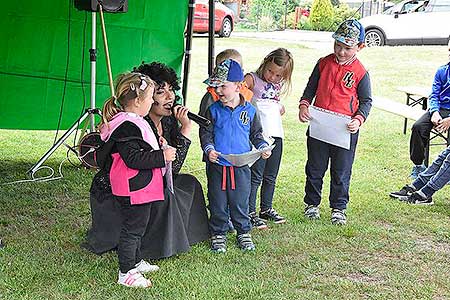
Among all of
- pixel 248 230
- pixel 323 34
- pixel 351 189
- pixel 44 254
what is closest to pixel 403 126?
pixel 351 189

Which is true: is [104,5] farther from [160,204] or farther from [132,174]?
[132,174]

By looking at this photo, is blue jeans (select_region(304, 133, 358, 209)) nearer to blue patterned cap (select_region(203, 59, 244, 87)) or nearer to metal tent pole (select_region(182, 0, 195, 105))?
blue patterned cap (select_region(203, 59, 244, 87))

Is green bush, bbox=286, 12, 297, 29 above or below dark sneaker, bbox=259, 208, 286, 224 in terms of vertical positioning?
above

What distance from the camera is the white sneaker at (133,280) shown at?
3.44 metres

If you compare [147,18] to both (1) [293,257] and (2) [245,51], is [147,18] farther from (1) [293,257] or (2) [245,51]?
(2) [245,51]

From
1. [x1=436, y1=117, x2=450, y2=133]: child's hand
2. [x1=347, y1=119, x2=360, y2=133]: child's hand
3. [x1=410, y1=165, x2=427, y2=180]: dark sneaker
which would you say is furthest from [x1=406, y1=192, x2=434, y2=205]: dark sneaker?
[x1=347, y1=119, x2=360, y2=133]: child's hand

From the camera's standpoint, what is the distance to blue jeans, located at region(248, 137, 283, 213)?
4.39 m

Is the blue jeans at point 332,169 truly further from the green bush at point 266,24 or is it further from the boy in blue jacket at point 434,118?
the green bush at point 266,24

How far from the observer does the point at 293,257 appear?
3977 millimetres

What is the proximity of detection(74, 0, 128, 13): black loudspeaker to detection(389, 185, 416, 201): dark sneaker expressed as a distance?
8.12 ft

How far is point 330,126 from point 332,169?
1.11 feet

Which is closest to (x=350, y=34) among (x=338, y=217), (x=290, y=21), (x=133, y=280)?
(x=338, y=217)

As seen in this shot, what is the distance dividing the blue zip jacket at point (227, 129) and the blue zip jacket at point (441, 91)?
2289 millimetres

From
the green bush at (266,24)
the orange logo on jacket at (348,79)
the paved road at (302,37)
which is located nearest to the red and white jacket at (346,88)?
the orange logo on jacket at (348,79)
